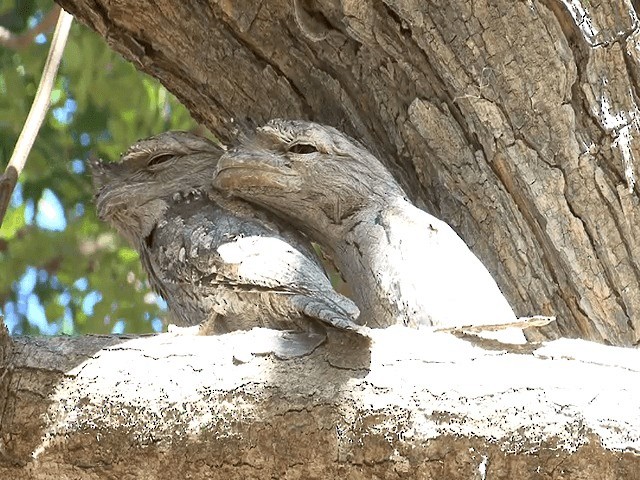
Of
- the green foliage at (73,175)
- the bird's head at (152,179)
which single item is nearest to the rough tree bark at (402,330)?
the bird's head at (152,179)

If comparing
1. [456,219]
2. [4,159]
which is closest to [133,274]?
[4,159]

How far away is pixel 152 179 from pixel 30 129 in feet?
0.96

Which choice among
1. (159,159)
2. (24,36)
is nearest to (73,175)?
(24,36)

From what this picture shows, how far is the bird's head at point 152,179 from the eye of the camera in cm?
213

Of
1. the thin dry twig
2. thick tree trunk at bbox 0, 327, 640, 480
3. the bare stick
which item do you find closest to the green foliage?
the thin dry twig

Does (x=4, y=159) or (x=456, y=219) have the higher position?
(x=4, y=159)

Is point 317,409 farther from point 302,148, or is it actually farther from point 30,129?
point 30,129

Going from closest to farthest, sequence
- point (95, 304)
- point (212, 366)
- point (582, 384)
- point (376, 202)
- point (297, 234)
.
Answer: point (582, 384) < point (212, 366) < point (376, 202) < point (297, 234) < point (95, 304)

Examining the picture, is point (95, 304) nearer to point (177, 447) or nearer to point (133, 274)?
point (133, 274)

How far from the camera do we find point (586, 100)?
1894 mm

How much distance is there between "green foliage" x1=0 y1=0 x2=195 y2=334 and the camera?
3.69m

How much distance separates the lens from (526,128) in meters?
1.89

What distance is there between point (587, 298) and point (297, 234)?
616 millimetres

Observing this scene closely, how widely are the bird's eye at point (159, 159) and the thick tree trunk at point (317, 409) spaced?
90cm
